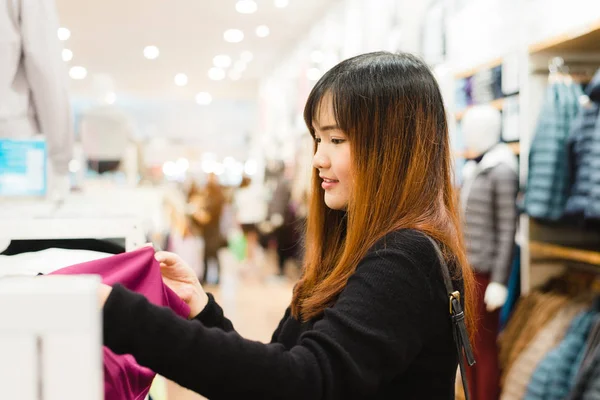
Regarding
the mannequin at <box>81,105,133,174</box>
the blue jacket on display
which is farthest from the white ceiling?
the blue jacket on display

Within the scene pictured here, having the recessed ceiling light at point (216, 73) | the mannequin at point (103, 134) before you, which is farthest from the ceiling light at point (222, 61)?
the mannequin at point (103, 134)

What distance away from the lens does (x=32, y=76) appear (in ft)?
8.10

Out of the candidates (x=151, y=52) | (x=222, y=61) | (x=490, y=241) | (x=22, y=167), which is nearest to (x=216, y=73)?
(x=222, y=61)

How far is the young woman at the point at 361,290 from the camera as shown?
35.6 inches

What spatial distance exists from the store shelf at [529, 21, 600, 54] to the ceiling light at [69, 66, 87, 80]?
1042cm

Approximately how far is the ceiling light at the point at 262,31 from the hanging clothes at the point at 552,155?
6.50 metres

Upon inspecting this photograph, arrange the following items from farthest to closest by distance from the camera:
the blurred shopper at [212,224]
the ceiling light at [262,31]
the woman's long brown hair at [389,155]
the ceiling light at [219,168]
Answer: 1. the ceiling light at [219,168]
2. the ceiling light at [262,31]
3. the blurred shopper at [212,224]
4. the woman's long brown hair at [389,155]

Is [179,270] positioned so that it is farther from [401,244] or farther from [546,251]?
[546,251]

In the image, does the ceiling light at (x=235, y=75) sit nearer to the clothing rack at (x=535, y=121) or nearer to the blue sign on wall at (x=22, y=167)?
the clothing rack at (x=535, y=121)

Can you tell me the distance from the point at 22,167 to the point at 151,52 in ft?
→ 30.7

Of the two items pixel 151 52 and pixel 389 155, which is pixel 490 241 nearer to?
pixel 389 155

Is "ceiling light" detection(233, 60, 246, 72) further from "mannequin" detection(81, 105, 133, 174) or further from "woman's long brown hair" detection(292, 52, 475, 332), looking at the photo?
"woman's long brown hair" detection(292, 52, 475, 332)

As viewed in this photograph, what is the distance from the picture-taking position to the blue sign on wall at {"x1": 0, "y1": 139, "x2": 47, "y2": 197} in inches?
77.8

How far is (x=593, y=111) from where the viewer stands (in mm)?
2791
